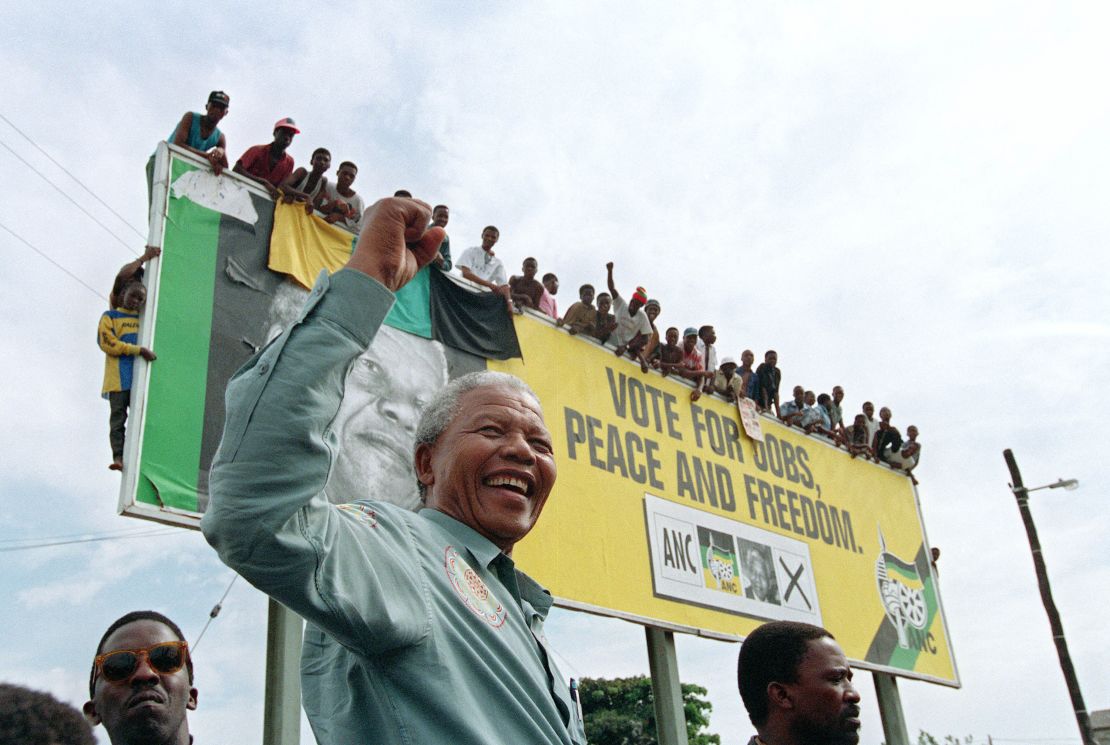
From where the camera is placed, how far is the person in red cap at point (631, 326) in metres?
8.84

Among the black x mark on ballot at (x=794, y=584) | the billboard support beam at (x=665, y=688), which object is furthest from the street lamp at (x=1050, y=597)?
the billboard support beam at (x=665, y=688)

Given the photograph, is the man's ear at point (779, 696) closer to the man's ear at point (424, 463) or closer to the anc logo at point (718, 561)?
the man's ear at point (424, 463)

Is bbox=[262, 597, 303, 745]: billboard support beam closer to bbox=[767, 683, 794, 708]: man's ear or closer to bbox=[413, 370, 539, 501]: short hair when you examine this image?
bbox=[767, 683, 794, 708]: man's ear

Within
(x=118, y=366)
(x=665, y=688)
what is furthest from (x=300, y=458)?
(x=665, y=688)

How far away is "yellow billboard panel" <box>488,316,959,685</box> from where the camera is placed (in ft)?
24.8

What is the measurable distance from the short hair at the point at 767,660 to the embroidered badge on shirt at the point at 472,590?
1636 millimetres

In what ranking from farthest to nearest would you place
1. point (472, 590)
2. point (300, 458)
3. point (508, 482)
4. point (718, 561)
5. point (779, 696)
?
point (718, 561), point (779, 696), point (508, 482), point (472, 590), point (300, 458)

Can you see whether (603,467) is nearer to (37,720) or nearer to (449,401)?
(449,401)

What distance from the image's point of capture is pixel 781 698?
2943 millimetres

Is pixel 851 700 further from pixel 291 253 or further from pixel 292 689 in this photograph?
pixel 291 253

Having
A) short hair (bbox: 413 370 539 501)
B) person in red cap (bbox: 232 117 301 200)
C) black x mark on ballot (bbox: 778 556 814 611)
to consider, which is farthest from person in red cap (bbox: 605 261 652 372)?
short hair (bbox: 413 370 539 501)

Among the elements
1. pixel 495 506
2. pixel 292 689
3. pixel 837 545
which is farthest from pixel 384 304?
pixel 837 545

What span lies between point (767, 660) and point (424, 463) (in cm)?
158

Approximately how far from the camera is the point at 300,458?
117 centimetres
